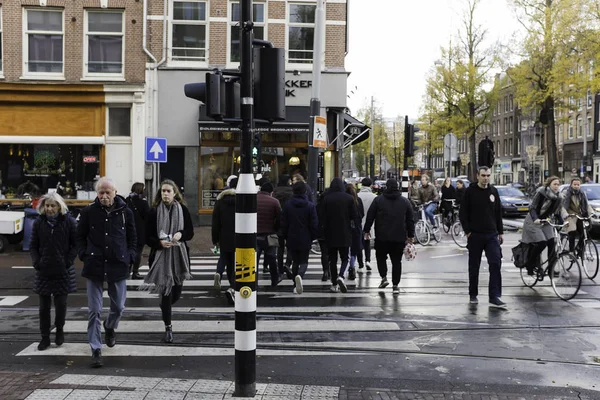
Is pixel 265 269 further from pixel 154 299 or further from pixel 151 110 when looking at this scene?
pixel 151 110

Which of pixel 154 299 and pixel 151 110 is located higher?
pixel 151 110

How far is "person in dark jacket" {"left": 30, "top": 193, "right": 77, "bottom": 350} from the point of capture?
22.4ft

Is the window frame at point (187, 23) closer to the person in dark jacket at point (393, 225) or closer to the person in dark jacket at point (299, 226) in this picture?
the person in dark jacket at point (299, 226)

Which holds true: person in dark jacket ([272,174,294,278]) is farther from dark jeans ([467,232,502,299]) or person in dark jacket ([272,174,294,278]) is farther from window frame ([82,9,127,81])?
window frame ([82,9,127,81])

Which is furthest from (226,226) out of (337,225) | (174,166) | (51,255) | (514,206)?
(514,206)

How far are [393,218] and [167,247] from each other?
14.3ft

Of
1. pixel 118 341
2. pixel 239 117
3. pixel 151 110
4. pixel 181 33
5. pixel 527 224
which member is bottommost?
pixel 118 341

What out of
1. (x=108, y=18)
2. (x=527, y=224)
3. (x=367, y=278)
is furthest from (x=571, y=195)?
(x=108, y=18)

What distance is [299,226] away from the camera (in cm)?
1016

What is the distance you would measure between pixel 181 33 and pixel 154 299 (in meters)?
14.8

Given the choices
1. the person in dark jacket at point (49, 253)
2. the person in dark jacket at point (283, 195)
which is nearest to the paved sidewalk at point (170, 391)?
the person in dark jacket at point (49, 253)

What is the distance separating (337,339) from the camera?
7336 millimetres

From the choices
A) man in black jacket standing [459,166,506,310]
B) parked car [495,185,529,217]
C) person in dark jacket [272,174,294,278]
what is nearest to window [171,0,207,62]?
person in dark jacket [272,174,294,278]

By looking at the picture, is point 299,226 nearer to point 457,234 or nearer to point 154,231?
point 154,231
